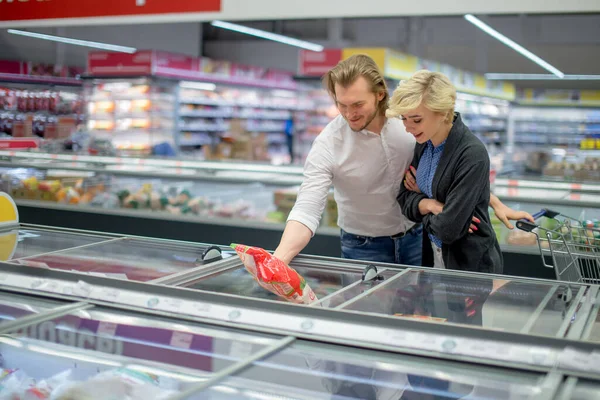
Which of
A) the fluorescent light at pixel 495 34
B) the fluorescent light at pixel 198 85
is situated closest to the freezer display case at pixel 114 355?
the fluorescent light at pixel 495 34

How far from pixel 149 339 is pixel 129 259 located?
84 centimetres

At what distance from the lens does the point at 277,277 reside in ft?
6.75

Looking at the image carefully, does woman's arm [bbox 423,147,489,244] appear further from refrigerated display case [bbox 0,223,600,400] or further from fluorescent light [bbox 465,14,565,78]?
fluorescent light [bbox 465,14,565,78]

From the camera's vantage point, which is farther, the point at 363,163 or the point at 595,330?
the point at 363,163

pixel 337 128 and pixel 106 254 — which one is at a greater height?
pixel 337 128

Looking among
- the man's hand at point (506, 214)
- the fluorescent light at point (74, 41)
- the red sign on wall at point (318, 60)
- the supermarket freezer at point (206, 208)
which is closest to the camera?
the man's hand at point (506, 214)

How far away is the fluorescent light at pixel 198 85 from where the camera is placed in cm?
1501

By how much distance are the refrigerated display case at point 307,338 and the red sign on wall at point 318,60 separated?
1119 cm

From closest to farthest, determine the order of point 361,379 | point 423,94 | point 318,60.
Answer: point 361,379
point 423,94
point 318,60

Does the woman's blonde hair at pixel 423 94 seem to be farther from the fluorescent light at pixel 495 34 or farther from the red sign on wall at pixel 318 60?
the red sign on wall at pixel 318 60

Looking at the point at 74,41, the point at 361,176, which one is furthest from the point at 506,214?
the point at 74,41

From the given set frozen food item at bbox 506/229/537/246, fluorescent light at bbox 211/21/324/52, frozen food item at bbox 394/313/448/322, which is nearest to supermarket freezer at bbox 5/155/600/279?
frozen food item at bbox 506/229/537/246

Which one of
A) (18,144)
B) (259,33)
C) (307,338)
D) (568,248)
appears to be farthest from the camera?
(259,33)

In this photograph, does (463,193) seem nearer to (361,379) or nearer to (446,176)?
(446,176)
